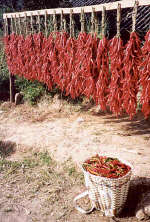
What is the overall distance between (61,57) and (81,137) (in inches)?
54.8

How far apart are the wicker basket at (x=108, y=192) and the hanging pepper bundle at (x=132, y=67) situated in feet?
3.15

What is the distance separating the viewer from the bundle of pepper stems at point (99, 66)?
319 cm

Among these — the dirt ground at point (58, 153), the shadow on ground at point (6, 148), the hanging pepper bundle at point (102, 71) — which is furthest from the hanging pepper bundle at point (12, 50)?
the hanging pepper bundle at point (102, 71)

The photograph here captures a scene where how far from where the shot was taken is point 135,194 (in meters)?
3.18

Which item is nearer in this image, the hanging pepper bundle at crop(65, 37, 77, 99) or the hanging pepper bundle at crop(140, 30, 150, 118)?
the hanging pepper bundle at crop(140, 30, 150, 118)

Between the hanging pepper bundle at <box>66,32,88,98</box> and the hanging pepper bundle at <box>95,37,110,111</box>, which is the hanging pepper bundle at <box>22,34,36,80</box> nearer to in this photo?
the hanging pepper bundle at <box>66,32,88,98</box>

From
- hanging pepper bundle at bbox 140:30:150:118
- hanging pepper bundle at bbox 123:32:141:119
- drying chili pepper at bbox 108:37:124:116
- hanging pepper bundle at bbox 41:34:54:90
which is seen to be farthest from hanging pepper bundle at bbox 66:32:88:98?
hanging pepper bundle at bbox 140:30:150:118

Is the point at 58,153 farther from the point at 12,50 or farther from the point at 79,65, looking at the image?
the point at 12,50

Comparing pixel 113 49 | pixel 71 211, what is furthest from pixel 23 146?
pixel 113 49

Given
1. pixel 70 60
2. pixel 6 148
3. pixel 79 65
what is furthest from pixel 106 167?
pixel 6 148

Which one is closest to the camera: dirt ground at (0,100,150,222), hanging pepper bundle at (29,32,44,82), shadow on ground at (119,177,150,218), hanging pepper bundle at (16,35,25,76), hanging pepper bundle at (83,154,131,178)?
hanging pepper bundle at (83,154,131,178)

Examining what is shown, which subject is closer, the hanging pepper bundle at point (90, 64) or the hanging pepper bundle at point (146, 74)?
the hanging pepper bundle at point (146, 74)

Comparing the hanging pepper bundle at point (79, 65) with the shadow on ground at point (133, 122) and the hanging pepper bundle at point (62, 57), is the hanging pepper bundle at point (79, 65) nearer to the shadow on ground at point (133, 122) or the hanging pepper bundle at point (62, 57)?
the hanging pepper bundle at point (62, 57)

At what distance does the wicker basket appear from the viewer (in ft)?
9.10
